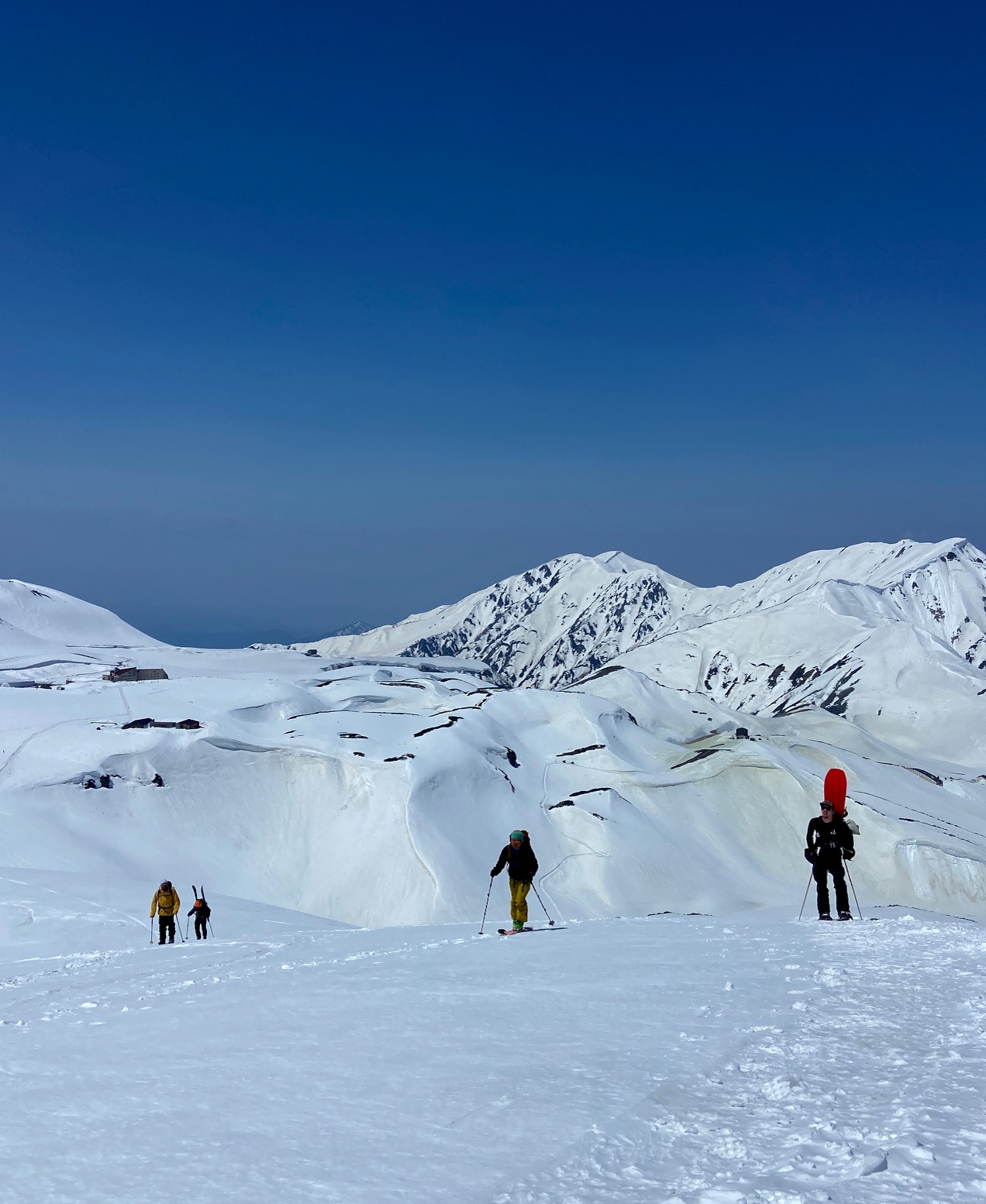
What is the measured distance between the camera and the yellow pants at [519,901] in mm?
16047

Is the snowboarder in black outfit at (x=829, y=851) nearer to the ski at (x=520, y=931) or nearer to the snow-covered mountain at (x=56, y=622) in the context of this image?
the ski at (x=520, y=931)

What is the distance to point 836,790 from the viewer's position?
58.7ft

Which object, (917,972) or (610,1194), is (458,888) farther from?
(610,1194)

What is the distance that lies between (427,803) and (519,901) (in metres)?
39.3

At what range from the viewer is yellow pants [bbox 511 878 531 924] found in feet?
52.6

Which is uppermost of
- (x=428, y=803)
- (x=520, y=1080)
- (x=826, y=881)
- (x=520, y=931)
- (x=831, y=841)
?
(x=831, y=841)

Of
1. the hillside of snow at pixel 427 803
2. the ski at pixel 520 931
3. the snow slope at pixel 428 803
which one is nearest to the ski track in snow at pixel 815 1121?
the ski at pixel 520 931

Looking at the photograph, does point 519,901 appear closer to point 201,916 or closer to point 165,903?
point 165,903

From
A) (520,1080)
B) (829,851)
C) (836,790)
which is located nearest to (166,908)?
(829,851)

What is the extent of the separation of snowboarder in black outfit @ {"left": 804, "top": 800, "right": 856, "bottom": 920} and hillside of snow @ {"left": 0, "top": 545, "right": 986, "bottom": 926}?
32.1 m

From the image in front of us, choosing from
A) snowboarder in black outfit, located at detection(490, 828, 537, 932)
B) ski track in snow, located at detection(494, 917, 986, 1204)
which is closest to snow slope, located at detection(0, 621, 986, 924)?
snowboarder in black outfit, located at detection(490, 828, 537, 932)

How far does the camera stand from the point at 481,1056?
24.2 feet

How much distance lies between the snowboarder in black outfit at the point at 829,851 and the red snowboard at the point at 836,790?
0.74 meters

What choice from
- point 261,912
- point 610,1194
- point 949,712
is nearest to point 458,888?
point 261,912
